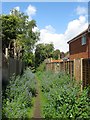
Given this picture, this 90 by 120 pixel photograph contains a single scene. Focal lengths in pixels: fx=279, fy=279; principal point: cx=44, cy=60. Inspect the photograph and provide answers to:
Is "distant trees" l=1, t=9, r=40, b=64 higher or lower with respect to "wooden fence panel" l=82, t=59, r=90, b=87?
higher

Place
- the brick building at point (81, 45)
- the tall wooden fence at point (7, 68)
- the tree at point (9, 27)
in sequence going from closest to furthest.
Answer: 1. the tall wooden fence at point (7, 68)
2. the brick building at point (81, 45)
3. the tree at point (9, 27)

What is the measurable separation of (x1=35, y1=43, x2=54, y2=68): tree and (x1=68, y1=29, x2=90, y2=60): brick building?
97.8 ft

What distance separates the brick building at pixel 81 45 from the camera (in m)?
22.5

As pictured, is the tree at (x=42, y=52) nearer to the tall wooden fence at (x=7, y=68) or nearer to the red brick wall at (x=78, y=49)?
the red brick wall at (x=78, y=49)

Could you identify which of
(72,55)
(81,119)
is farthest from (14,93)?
(72,55)

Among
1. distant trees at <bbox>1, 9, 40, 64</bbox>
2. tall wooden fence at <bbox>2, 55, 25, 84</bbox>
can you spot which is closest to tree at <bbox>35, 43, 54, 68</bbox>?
distant trees at <bbox>1, 9, 40, 64</bbox>

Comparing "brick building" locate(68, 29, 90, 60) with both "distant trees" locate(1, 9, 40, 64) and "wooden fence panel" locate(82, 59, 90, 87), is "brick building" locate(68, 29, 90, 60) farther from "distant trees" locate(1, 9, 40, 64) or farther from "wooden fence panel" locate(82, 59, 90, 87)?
"wooden fence panel" locate(82, 59, 90, 87)

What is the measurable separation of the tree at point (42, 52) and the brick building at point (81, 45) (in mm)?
29799

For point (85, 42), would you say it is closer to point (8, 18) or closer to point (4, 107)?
point (8, 18)

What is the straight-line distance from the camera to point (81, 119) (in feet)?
20.8

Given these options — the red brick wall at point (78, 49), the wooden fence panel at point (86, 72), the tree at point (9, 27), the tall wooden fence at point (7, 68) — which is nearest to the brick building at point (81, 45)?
the red brick wall at point (78, 49)

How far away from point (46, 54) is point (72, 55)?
35.9m

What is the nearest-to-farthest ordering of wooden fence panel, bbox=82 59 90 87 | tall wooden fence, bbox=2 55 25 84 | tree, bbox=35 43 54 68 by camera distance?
wooden fence panel, bbox=82 59 90 87 → tall wooden fence, bbox=2 55 25 84 → tree, bbox=35 43 54 68

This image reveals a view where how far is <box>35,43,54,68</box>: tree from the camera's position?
197ft
